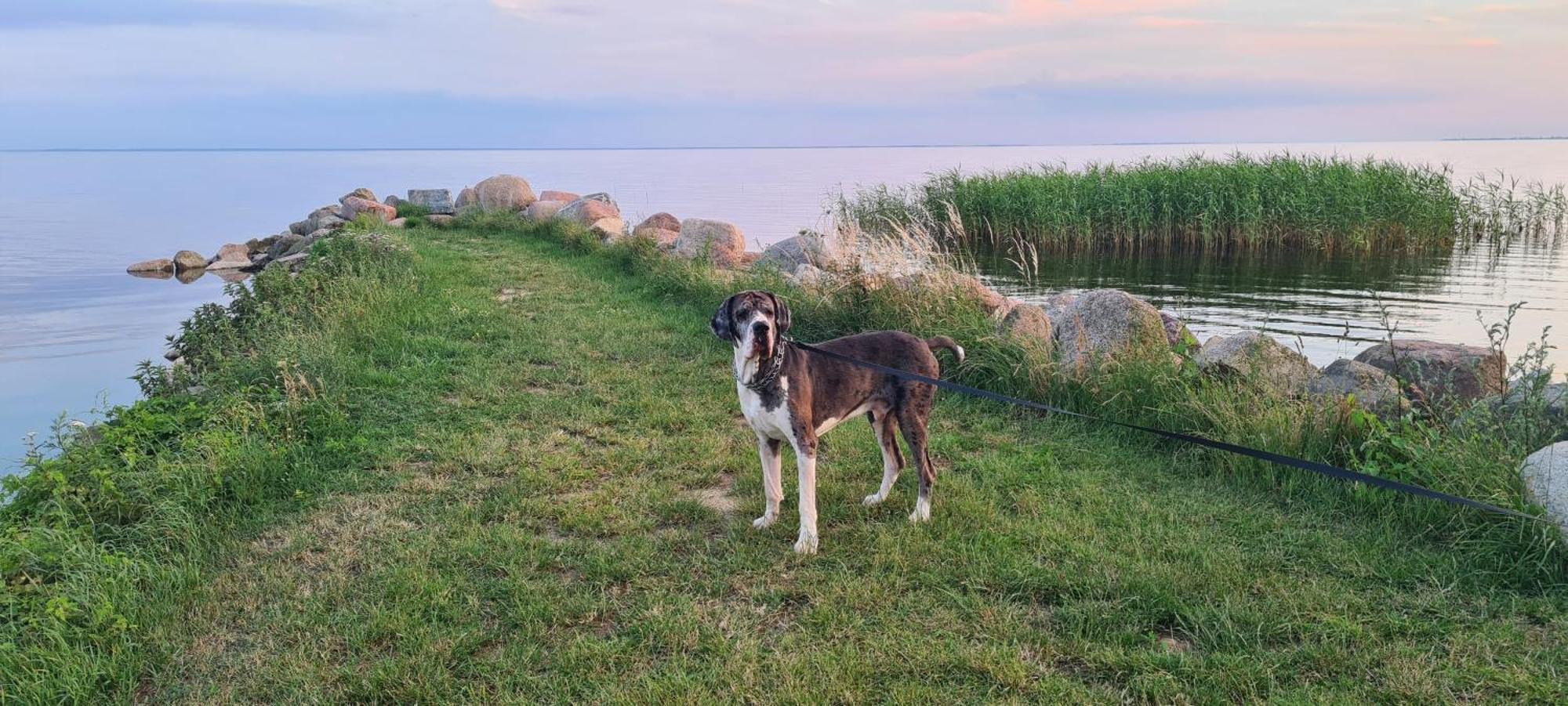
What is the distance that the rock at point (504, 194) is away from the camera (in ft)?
88.7

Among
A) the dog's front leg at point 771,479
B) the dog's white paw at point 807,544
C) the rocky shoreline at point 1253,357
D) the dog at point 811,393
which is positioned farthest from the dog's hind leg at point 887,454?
the rocky shoreline at point 1253,357

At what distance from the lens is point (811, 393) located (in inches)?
199

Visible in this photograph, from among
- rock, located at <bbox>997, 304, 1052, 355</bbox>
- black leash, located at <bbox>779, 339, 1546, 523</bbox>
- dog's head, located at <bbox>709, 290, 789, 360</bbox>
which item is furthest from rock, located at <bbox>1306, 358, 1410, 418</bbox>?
dog's head, located at <bbox>709, 290, 789, 360</bbox>

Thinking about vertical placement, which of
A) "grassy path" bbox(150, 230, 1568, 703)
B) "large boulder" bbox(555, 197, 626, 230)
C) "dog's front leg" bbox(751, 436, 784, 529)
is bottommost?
"grassy path" bbox(150, 230, 1568, 703)

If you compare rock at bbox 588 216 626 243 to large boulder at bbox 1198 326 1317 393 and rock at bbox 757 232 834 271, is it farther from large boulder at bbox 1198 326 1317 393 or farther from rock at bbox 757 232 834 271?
large boulder at bbox 1198 326 1317 393

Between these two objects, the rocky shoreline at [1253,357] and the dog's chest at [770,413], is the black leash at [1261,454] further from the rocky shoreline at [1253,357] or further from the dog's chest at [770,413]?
the rocky shoreline at [1253,357]

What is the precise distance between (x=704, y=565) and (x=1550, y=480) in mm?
4270

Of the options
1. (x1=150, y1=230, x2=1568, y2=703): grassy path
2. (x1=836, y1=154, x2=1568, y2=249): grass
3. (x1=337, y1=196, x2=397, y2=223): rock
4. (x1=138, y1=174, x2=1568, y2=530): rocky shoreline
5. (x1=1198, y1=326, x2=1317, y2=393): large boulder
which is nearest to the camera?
(x1=150, y1=230, x2=1568, y2=703): grassy path

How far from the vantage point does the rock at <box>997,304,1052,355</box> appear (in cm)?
834

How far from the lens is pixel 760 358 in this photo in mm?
4789

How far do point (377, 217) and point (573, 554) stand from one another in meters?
22.7

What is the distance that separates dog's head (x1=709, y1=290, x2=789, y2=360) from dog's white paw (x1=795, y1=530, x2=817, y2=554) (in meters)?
1.01

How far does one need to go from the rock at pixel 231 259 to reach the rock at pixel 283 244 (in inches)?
33.1

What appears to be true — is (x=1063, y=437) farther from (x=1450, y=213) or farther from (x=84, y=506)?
(x=1450, y=213)
